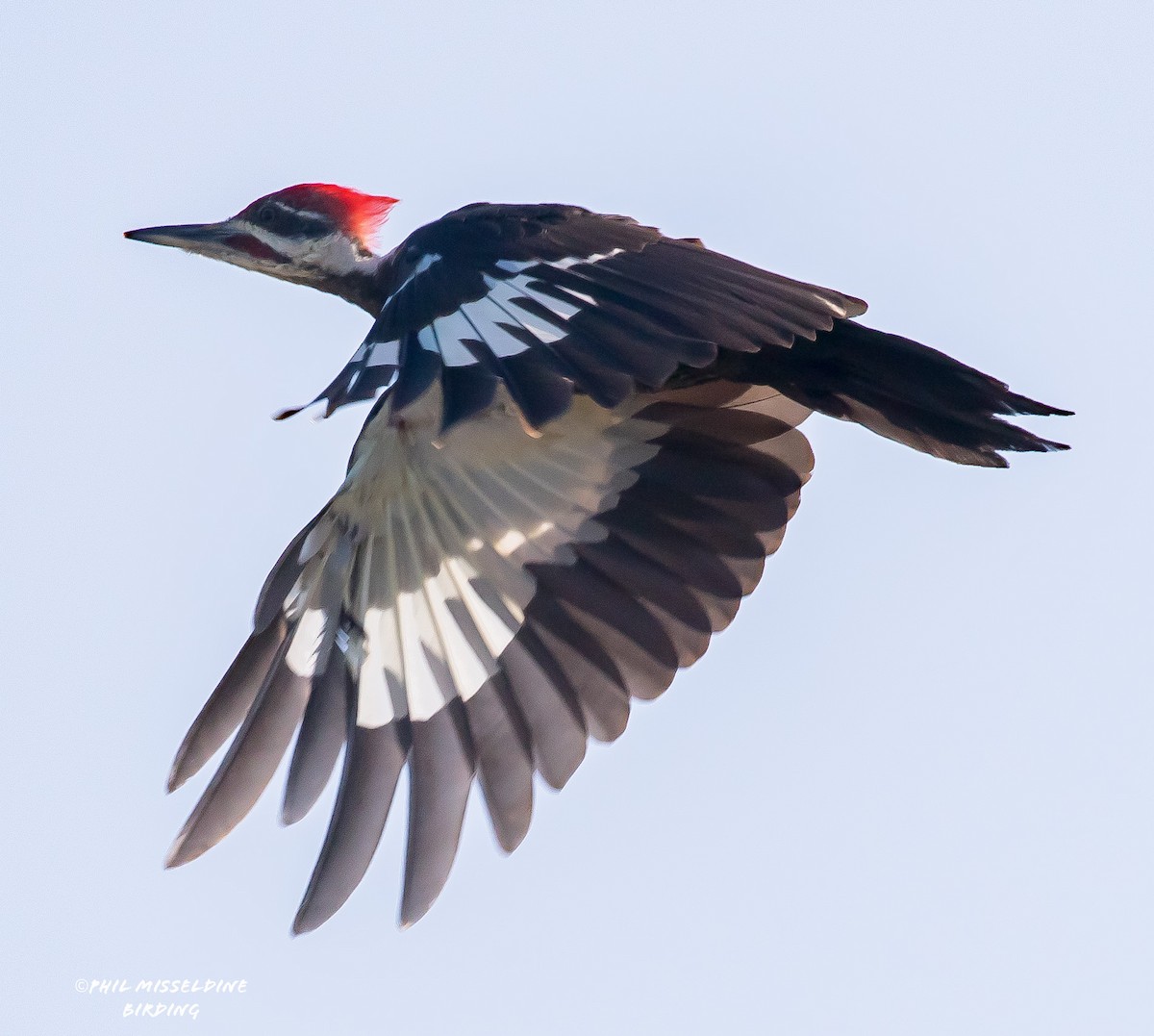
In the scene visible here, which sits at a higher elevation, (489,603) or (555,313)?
(555,313)

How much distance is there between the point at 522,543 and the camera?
211 inches

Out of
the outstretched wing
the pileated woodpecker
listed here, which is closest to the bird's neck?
the pileated woodpecker

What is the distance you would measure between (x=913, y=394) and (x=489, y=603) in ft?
4.44

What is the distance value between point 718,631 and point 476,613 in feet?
2.33

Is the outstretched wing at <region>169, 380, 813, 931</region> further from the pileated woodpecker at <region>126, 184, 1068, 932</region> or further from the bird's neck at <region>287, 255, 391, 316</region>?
the bird's neck at <region>287, 255, 391, 316</region>

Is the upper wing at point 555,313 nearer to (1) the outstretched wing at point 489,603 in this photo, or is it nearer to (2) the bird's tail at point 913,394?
(2) the bird's tail at point 913,394

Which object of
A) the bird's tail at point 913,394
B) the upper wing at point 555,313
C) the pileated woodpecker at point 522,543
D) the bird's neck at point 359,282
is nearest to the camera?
the upper wing at point 555,313

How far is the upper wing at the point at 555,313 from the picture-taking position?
3.92 meters

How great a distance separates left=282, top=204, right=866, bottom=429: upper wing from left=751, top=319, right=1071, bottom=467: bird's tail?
25cm

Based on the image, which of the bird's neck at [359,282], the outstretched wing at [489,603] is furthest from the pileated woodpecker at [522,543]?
the bird's neck at [359,282]

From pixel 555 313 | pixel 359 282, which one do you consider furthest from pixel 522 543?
pixel 555 313

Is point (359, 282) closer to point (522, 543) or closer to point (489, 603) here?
point (522, 543)

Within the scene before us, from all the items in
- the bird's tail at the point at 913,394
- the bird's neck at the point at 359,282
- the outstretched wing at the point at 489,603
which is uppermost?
the bird's neck at the point at 359,282

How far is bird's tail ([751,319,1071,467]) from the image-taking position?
4836 mm
